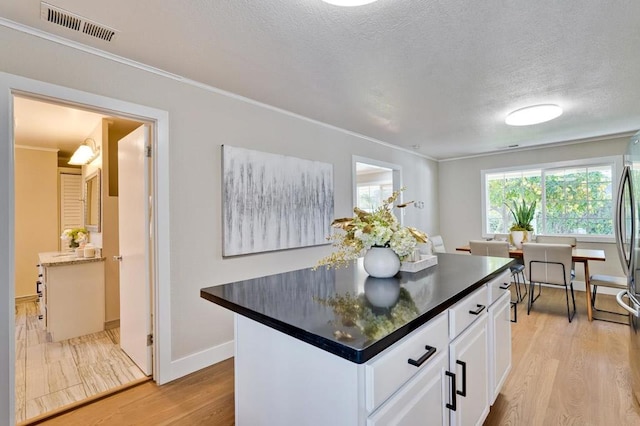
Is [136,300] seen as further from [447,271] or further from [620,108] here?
[620,108]

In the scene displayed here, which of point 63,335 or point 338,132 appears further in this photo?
point 338,132

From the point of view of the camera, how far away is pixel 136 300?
Answer: 101 inches

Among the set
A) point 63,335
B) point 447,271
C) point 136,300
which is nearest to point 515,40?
point 447,271

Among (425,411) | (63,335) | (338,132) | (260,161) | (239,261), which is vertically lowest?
(63,335)

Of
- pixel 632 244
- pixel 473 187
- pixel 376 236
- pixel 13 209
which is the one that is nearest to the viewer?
pixel 376 236

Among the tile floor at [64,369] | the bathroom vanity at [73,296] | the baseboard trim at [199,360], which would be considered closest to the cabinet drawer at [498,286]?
the baseboard trim at [199,360]

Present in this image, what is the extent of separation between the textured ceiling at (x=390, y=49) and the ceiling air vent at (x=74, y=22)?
0.13 ft

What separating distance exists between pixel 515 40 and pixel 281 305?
211cm

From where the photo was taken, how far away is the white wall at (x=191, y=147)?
183 cm

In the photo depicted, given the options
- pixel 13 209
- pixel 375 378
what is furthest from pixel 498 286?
pixel 13 209

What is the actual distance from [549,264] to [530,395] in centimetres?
211

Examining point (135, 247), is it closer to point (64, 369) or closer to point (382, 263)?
point (64, 369)

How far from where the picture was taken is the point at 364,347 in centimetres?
82

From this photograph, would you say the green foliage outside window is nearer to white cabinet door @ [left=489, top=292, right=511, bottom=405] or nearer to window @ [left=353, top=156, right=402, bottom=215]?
window @ [left=353, top=156, right=402, bottom=215]
